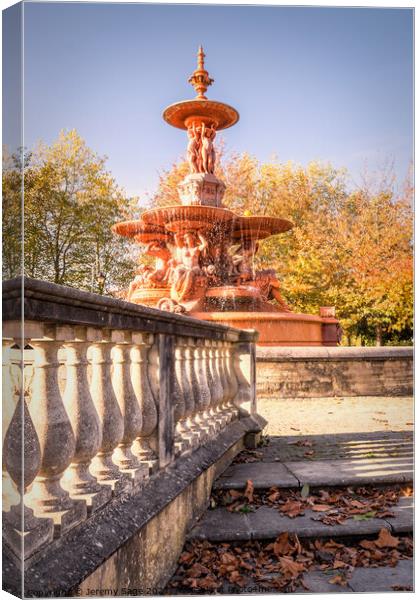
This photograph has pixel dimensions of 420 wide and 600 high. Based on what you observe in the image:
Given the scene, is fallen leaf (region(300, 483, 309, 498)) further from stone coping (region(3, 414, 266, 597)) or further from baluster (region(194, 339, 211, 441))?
stone coping (region(3, 414, 266, 597))

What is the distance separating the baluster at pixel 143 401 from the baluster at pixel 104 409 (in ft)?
1.41

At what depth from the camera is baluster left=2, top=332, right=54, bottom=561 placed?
65.4 inches

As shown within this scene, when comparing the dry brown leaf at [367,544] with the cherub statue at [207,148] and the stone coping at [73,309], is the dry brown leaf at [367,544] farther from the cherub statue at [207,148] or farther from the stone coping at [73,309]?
the cherub statue at [207,148]

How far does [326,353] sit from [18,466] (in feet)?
27.0

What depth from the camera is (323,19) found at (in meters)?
3.53

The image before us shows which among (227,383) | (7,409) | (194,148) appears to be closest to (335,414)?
(227,383)

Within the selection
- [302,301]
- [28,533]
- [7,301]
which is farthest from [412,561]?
[302,301]

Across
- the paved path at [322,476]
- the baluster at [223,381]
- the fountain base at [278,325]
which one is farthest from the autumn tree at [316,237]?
the baluster at [223,381]

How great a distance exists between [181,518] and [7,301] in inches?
80.3

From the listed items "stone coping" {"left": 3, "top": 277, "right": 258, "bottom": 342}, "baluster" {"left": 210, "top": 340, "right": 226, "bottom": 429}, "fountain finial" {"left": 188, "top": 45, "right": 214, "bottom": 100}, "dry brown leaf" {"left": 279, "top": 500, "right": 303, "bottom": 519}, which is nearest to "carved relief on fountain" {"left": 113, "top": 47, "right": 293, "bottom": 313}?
"fountain finial" {"left": 188, "top": 45, "right": 214, "bottom": 100}

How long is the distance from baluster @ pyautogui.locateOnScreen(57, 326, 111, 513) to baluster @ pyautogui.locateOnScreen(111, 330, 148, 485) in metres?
0.42

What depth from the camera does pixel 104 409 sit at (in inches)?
90.2

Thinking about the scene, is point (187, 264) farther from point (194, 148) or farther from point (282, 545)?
point (282, 545)

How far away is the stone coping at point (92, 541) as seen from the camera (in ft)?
5.59
